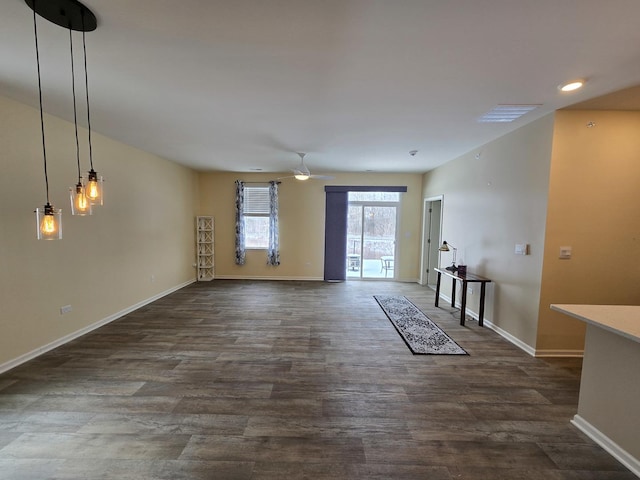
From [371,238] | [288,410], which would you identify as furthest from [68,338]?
[371,238]

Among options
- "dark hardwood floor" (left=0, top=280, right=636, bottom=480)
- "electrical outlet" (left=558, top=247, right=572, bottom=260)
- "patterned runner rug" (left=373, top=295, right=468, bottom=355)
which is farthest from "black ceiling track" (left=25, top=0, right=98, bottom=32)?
"electrical outlet" (left=558, top=247, right=572, bottom=260)

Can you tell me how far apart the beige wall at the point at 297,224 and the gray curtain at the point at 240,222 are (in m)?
0.19

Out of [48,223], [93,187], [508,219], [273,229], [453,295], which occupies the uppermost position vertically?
[93,187]

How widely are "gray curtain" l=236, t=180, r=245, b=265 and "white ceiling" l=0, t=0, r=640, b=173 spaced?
3206 mm

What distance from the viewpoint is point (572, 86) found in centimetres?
235

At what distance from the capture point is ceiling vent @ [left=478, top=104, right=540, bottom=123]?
2.79 meters

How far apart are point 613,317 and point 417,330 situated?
220cm

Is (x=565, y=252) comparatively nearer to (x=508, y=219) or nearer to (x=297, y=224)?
(x=508, y=219)

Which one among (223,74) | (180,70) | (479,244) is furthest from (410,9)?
(479,244)

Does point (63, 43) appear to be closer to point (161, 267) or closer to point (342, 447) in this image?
point (342, 447)

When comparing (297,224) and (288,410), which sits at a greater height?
(297,224)

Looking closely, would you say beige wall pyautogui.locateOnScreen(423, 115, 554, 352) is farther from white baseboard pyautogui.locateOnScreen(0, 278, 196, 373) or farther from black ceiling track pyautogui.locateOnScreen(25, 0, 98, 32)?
white baseboard pyautogui.locateOnScreen(0, 278, 196, 373)

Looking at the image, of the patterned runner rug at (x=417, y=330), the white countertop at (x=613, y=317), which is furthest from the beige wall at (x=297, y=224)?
the white countertop at (x=613, y=317)

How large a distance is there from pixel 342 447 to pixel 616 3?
3.06m
